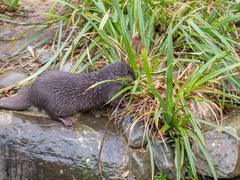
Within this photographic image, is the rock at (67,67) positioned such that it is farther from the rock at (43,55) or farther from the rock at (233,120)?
the rock at (233,120)

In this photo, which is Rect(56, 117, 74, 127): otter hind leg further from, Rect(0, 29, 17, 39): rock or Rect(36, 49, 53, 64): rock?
Rect(0, 29, 17, 39): rock

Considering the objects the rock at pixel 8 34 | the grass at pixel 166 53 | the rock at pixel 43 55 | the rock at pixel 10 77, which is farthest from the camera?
the rock at pixel 8 34

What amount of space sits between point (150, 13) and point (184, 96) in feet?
3.93

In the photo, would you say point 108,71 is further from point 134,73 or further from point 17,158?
point 17,158

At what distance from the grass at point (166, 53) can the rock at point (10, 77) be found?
0.40 feet

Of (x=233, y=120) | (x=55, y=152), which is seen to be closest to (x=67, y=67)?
(x=55, y=152)

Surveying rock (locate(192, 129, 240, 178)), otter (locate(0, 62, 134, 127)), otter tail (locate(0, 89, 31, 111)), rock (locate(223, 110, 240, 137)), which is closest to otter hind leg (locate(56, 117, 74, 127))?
otter (locate(0, 62, 134, 127))

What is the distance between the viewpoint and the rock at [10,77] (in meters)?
5.68

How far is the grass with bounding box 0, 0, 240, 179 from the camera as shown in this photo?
503 centimetres

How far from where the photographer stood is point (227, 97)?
548 cm

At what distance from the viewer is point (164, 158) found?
16.5ft

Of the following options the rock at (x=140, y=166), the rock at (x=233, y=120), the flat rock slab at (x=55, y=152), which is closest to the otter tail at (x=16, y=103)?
the flat rock slab at (x=55, y=152)

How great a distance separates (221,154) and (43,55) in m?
2.20

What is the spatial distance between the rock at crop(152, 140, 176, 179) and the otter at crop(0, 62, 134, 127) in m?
0.64
